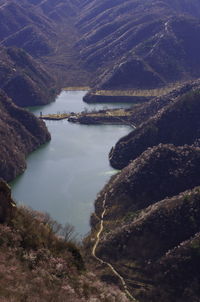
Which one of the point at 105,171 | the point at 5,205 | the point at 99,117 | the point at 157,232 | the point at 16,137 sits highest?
the point at 5,205

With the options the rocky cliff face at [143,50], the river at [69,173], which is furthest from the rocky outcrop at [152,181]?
the rocky cliff face at [143,50]

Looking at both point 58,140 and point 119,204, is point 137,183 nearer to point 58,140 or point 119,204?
point 119,204

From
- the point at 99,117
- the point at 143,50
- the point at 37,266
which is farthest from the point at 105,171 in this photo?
the point at 143,50

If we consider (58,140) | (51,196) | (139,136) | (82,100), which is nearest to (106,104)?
(82,100)

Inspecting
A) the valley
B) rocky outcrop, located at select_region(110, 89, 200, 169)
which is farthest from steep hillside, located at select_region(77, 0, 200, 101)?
rocky outcrop, located at select_region(110, 89, 200, 169)

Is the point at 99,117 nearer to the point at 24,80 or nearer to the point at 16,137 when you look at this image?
the point at 16,137
